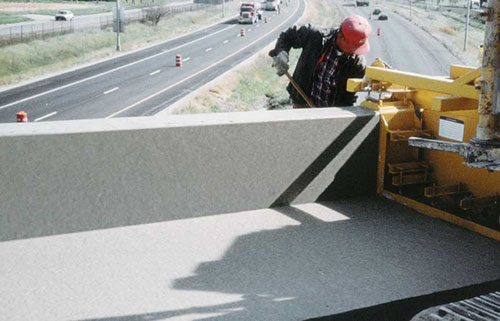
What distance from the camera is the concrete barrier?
488 cm

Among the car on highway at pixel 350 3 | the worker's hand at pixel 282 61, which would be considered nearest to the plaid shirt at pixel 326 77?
the worker's hand at pixel 282 61

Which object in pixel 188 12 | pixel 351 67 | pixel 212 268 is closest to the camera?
pixel 212 268

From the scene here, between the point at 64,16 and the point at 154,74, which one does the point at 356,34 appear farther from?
the point at 64,16

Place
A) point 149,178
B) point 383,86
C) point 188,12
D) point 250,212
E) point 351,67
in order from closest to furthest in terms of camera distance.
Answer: point 149,178, point 250,212, point 383,86, point 351,67, point 188,12

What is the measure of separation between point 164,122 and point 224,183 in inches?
28.8

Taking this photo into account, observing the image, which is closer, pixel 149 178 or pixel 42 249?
pixel 42 249

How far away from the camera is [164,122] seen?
5.33 meters

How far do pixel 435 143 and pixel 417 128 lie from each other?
172 centimetres

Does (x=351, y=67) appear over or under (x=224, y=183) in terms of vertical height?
over

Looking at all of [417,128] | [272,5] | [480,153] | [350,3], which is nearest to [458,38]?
[272,5]

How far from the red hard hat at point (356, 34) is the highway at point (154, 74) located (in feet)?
70.2

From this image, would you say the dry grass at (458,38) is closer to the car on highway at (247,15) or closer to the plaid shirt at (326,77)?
the car on highway at (247,15)

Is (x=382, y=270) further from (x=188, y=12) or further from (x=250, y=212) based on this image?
(x=188, y=12)

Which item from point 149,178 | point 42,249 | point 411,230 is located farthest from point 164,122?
point 411,230
